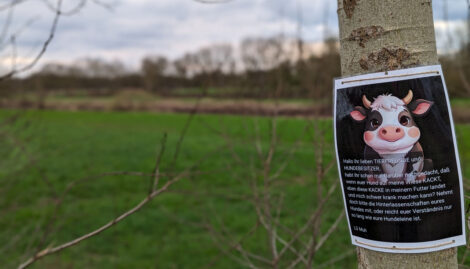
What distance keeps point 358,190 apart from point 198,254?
5036 mm

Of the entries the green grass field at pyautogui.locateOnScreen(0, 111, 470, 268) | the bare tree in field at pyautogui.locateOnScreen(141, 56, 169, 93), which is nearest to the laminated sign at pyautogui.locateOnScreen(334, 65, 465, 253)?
the green grass field at pyautogui.locateOnScreen(0, 111, 470, 268)

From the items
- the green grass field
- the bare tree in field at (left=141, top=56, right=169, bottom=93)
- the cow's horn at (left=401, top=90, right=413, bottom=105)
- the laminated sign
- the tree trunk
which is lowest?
the green grass field

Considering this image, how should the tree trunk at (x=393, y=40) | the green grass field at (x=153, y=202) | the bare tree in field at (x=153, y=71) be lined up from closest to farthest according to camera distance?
1. the tree trunk at (x=393, y=40)
2. the green grass field at (x=153, y=202)
3. the bare tree in field at (x=153, y=71)

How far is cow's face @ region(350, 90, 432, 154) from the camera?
1.03 meters

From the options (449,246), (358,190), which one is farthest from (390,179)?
(449,246)

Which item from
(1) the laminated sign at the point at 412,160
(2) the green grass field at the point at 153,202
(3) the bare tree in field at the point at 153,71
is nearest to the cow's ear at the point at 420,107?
(1) the laminated sign at the point at 412,160

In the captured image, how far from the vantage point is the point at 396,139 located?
104 centimetres

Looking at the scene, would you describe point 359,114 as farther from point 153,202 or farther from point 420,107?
point 153,202

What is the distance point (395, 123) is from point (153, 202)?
7.89 meters

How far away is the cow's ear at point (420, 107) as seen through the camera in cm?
103

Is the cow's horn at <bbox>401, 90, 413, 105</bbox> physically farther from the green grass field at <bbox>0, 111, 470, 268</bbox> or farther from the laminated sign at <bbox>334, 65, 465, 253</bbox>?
the green grass field at <bbox>0, 111, 470, 268</bbox>

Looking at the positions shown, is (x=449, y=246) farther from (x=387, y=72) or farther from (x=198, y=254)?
(x=198, y=254)

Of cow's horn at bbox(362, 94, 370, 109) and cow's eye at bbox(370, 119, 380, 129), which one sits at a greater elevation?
cow's horn at bbox(362, 94, 370, 109)

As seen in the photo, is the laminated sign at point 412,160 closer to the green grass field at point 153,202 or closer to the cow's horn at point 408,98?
the cow's horn at point 408,98
